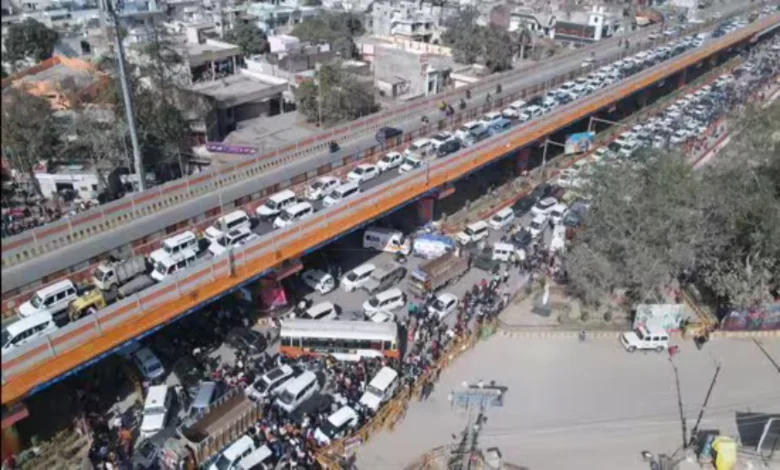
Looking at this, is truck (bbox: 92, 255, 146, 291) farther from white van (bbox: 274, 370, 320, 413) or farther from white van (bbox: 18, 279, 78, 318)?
white van (bbox: 274, 370, 320, 413)

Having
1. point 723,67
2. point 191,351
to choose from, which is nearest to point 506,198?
point 191,351

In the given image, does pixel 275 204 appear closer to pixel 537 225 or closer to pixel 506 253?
pixel 506 253

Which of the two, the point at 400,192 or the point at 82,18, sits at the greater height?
the point at 82,18

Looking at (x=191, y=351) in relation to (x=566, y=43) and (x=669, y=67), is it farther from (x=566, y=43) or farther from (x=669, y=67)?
(x=566, y=43)

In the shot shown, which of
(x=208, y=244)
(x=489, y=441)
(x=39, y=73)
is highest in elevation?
(x=39, y=73)

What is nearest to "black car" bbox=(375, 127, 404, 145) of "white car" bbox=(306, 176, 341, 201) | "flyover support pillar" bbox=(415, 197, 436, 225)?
"flyover support pillar" bbox=(415, 197, 436, 225)

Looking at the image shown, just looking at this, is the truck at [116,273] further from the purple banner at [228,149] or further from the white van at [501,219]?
the white van at [501,219]

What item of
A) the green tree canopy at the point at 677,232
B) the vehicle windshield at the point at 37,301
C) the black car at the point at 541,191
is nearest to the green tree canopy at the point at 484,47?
the black car at the point at 541,191
